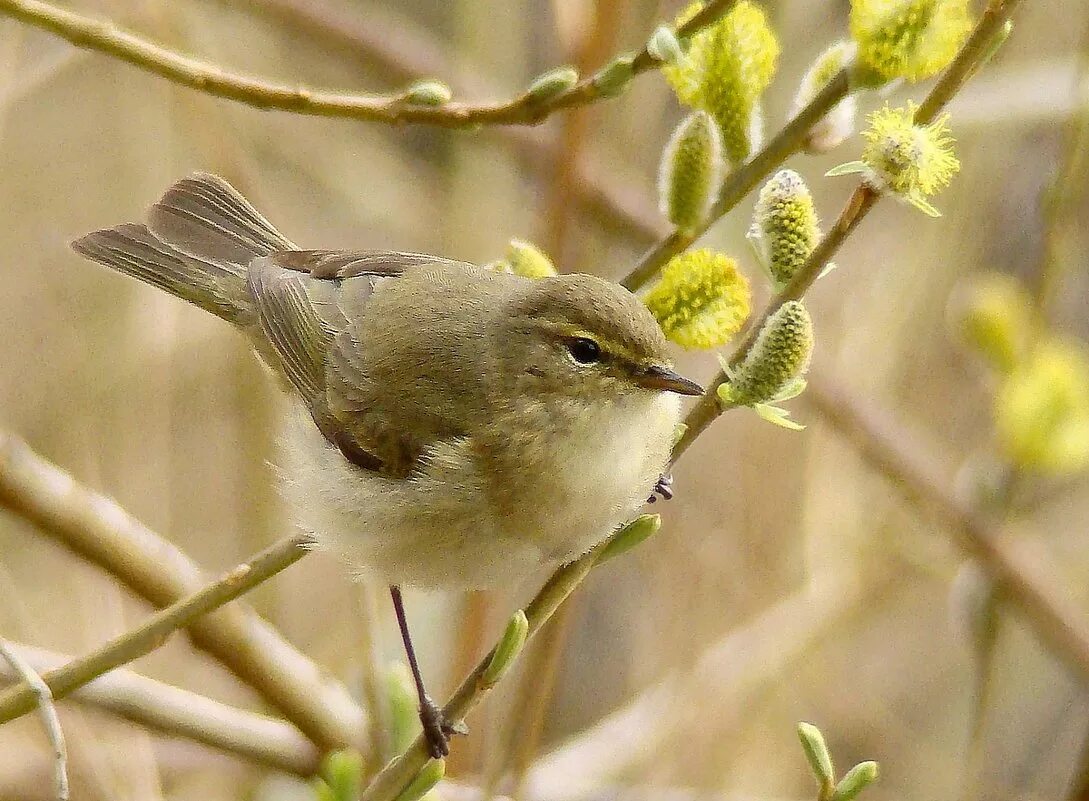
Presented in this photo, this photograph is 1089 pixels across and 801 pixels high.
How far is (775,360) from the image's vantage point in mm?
1399

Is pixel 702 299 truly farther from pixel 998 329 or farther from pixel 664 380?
pixel 998 329

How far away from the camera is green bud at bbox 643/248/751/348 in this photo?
5.12 feet

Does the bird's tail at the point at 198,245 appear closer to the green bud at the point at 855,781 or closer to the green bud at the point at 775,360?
the green bud at the point at 775,360

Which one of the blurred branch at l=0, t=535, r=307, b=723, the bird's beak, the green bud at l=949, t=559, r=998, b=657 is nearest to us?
the blurred branch at l=0, t=535, r=307, b=723

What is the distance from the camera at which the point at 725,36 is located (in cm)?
153

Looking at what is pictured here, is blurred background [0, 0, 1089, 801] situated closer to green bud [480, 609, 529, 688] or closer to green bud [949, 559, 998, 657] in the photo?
green bud [949, 559, 998, 657]

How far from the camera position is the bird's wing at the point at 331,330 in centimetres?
235

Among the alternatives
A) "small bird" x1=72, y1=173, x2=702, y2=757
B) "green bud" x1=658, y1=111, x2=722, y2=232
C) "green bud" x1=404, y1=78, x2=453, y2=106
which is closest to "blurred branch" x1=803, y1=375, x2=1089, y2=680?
"small bird" x1=72, y1=173, x2=702, y2=757

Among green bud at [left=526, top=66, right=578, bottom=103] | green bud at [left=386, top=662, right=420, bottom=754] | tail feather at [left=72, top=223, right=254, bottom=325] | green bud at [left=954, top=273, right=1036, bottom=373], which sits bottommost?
green bud at [left=386, top=662, right=420, bottom=754]

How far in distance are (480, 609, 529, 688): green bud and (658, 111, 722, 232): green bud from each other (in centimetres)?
58

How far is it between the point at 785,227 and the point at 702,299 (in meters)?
0.19

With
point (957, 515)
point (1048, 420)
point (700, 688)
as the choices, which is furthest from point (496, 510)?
point (957, 515)

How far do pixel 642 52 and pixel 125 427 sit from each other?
135 inches

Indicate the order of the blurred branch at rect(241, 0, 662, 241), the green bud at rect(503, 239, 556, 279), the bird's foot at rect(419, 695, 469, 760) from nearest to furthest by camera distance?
the green bud at rect(503, 239, 556, 279) → the bird's foot at rect(419, 695, 469, 760) → the blurred branch at rect(241, 0, 662, 241)
